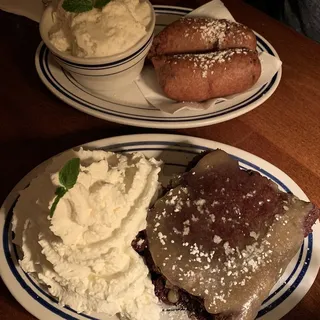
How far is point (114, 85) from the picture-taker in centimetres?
120

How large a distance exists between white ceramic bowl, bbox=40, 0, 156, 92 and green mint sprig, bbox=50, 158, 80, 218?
14.8 inches

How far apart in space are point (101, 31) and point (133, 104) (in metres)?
0.18

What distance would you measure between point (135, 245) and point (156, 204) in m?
0.08

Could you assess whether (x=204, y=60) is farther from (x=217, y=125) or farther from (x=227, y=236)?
(x=227, y=236)

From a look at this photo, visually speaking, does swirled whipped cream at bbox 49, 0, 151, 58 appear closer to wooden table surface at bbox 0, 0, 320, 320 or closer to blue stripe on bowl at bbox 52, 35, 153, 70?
blue stripe on bowl at bbox 52, 35, 153, 70

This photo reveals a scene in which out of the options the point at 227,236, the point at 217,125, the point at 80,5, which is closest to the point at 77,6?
the point at 80,5

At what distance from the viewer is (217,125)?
3.86ft

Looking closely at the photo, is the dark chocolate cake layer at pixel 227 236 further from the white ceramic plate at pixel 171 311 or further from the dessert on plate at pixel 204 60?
the dessert on plate at pixel 204 60

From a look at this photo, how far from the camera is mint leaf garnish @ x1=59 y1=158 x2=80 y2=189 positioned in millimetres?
804

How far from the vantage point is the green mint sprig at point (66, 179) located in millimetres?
795

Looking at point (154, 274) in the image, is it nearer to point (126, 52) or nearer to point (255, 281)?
point (255, 281)

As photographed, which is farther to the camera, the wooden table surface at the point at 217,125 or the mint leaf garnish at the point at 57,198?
the wooden table surface at the point at 217,125

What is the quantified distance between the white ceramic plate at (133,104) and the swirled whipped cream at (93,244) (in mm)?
266

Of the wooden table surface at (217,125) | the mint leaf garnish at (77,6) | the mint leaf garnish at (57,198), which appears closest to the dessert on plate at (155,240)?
the mint leaf garnish at (57,198)
